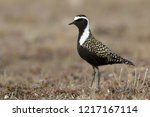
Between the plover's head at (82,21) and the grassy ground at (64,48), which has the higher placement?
the plover's head at (82,21)

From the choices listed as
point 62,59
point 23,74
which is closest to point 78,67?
point 23,74

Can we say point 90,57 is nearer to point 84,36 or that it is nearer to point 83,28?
point 84,36

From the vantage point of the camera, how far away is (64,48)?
74.2 ft

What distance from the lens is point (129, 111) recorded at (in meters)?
10.9

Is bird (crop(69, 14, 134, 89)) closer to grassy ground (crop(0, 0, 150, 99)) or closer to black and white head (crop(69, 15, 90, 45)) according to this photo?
black and white head (crop(69, 15, 90, 45))

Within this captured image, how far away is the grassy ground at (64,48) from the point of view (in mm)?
12234

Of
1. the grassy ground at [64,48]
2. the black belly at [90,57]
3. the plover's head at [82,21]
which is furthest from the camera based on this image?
the grassy ground at [64,48]

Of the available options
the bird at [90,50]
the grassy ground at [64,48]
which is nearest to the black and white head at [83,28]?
the bird at [90,50]

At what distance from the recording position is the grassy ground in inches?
482

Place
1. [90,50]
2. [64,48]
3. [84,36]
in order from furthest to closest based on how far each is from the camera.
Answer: [64,48] < [84,36] < [90,50]

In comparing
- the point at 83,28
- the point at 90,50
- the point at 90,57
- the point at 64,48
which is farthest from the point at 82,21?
the point at 64,48

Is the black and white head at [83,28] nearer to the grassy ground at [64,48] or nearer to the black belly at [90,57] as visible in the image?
the black belly at [90,57]

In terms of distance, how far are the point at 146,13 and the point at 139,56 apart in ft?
38.4

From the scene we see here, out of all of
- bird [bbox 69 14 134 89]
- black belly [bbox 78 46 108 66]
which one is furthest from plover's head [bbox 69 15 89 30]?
black belly [bbox 78 46 108 66]
